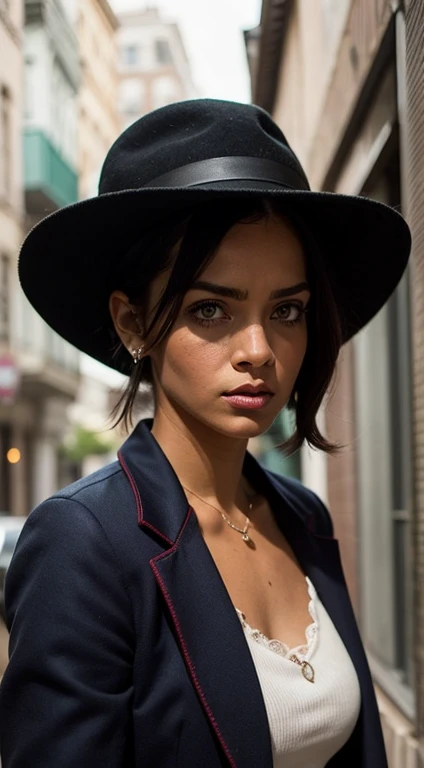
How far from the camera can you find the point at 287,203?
5.15ft

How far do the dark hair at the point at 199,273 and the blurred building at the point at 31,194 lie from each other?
2.05m

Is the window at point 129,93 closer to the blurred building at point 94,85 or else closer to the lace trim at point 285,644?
the blurred building at point 94,85

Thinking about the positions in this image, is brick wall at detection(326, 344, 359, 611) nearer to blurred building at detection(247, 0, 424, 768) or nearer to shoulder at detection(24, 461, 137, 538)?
blurred building at detection(247, 0, 424, 768)

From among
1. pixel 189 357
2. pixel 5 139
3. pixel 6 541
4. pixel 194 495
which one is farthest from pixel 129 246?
pixel 5 139

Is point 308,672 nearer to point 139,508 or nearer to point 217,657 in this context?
point 217,657

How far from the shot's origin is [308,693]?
5.10 feet

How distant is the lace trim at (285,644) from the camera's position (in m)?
1.55

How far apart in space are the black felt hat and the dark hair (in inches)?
1.3

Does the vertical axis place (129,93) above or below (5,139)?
above

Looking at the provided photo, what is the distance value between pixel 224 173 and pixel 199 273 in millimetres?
160

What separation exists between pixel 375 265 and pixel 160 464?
24.0 inches

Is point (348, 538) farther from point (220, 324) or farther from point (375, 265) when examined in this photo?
point (220, 324)

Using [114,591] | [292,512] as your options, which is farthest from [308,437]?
[114,591]

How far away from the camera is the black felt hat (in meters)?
1.49
